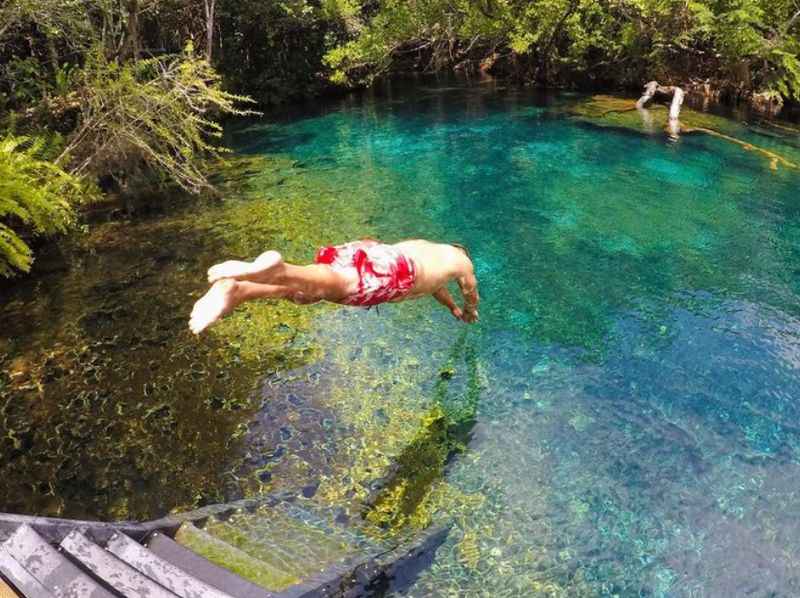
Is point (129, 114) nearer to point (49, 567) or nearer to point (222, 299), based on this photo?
point (222, 299)

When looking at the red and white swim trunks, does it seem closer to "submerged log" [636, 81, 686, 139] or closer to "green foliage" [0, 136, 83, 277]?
"green foliage" [0, 136, 83, 277]

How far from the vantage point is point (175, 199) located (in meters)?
12.3

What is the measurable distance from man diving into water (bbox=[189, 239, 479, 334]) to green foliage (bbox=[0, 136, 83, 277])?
507 cm

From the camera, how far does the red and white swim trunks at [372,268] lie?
4.32 m

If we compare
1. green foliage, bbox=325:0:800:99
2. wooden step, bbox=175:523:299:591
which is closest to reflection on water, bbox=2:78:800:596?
wooden step, bbox=175:523:299:591

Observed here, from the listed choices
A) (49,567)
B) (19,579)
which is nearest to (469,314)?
(49,567)

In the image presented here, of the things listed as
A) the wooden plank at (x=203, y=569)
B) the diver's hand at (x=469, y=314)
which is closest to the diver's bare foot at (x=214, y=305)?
the wooden plank at (x=203, y=569)

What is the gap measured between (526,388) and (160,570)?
12.9 ft

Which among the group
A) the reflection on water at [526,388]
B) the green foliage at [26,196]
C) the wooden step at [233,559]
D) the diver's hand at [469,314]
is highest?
the green foliage at [26,196]

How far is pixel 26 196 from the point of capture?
25.0ft

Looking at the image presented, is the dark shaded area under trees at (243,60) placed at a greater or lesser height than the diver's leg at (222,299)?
greater

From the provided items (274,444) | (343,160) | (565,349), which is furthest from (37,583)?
(343,160)

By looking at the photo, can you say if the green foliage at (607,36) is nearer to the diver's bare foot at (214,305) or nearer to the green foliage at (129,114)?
the green foliage at (129,114)

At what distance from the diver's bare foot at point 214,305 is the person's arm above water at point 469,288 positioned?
7.44 ft
